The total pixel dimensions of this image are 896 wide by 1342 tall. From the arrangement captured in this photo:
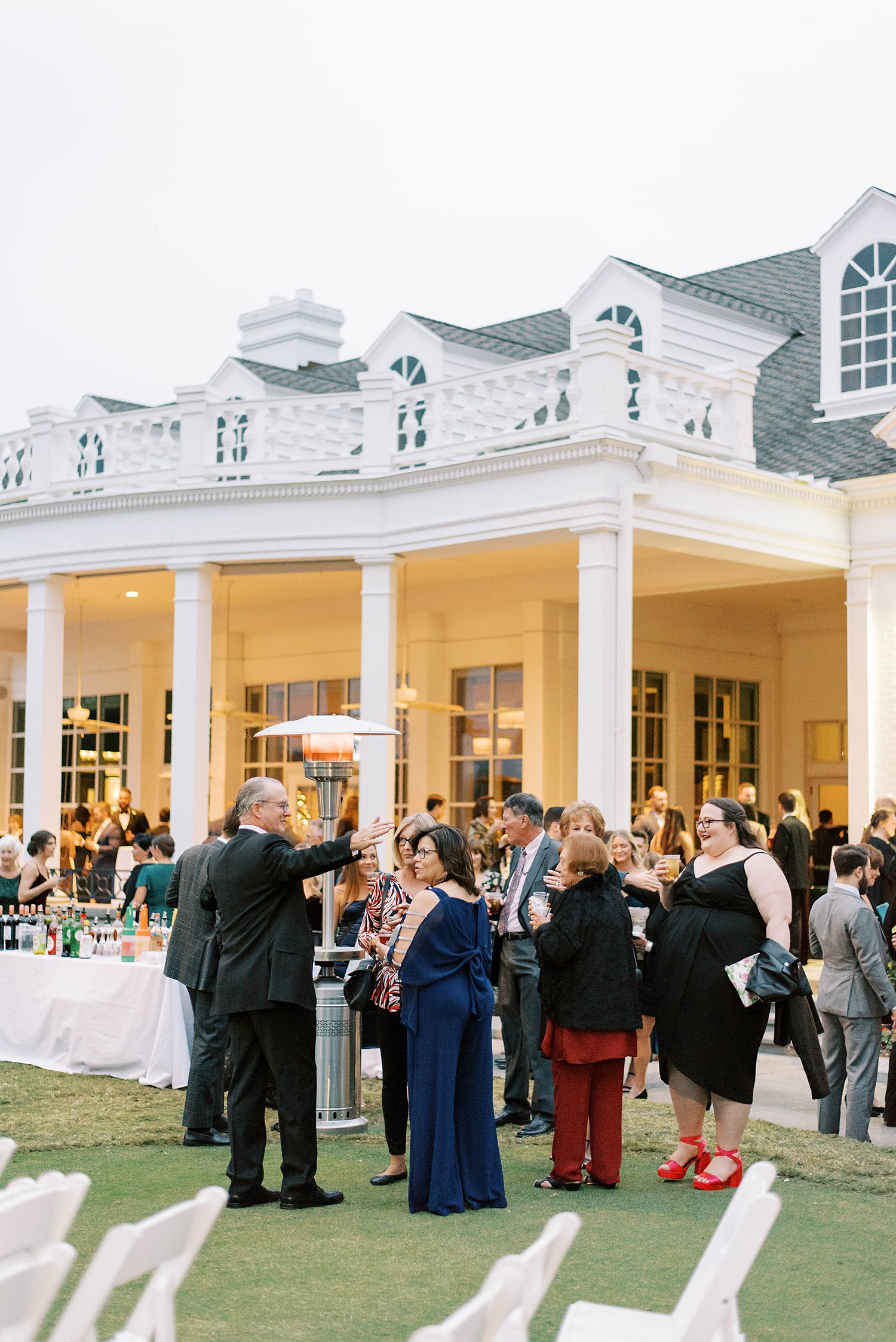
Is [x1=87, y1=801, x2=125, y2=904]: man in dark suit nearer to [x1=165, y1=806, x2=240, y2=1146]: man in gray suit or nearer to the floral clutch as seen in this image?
[x1=165, y1=806, x2=240, y2=1146]: man in gray suit

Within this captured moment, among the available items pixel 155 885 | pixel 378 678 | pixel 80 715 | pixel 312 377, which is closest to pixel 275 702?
pixel 80 715

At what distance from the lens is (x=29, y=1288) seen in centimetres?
297

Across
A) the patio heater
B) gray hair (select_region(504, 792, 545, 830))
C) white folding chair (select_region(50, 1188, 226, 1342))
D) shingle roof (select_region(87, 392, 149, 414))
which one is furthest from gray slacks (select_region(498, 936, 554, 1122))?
shingle roof (select_region(87, 392, 149, 414))

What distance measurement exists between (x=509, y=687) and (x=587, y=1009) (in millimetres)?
13076

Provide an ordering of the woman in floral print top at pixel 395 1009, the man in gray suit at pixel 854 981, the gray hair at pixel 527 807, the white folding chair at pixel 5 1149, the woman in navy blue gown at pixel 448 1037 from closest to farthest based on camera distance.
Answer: the white folding chair at pixel 5 1149 → the woman in navy blue gown at pixel 448 1037 → the woman in floral print top at pixel 395 1009 → the man in gray suit at pixel 854 981 → the gray hair at pixel 527 807

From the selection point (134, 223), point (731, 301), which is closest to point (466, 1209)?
point (731, 301)

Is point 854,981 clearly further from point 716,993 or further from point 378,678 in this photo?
point 378,678

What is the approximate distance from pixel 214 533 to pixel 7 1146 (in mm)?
12952

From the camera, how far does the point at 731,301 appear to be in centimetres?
1994

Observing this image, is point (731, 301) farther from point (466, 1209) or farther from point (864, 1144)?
point (466, 1209)

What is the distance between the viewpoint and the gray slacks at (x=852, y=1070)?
836cm

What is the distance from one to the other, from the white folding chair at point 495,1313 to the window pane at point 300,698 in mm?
19437

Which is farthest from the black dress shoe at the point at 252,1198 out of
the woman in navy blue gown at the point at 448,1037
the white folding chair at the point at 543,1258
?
the white folding chair at the point at 543,1258

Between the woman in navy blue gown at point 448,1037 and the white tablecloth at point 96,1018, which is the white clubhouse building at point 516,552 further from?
the woman in navy blue gown at point 448,1037
